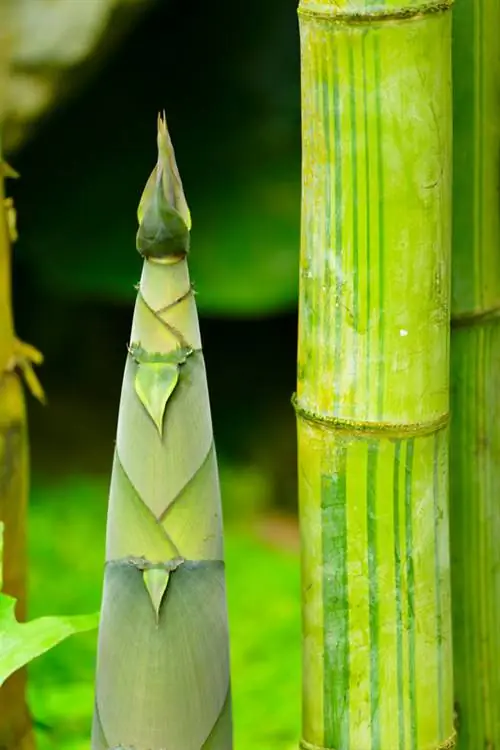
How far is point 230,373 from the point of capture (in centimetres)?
183

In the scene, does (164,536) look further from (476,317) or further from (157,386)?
(476,317)

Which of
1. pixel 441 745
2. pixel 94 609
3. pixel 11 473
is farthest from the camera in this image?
pixel 94 609

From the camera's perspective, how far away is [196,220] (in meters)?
1.66

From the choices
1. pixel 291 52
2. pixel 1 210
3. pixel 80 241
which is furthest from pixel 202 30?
pixel 1 210

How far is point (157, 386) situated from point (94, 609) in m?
0.91

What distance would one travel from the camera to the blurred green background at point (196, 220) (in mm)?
1591

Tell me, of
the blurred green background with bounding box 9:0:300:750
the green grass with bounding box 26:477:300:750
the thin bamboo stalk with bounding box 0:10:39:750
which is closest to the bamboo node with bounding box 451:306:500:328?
the thin bamboo stalk with bounding box 0:10:39:750

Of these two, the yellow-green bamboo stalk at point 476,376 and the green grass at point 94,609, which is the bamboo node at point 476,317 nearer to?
the yellow-green bamboo stalk at point 476,376

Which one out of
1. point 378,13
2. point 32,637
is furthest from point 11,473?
point 378,13

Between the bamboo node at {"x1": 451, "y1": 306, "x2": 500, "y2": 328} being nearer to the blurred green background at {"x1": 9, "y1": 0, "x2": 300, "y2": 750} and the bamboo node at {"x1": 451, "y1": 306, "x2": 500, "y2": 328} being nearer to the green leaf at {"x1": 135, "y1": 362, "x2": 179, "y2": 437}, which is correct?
the green leaf at {"x1": 135, "y1": 362, "x2": 179, "y2": 437}

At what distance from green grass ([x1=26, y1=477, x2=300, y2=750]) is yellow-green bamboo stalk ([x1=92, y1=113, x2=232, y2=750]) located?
660mm

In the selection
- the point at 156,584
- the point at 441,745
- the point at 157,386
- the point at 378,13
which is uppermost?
the point at 378,13

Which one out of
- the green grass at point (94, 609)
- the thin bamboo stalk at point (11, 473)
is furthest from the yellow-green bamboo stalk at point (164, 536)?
the green grass at point (94, 609)

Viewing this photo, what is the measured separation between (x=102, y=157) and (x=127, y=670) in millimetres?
1116
